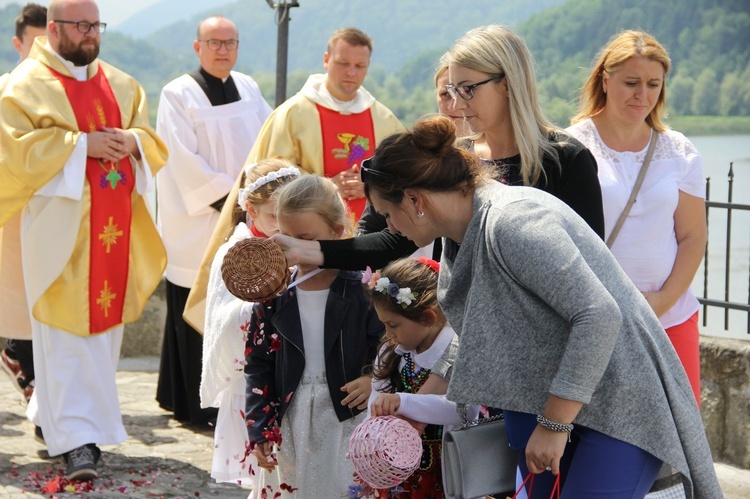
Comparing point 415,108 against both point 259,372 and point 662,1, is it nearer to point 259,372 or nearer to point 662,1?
point 662,1

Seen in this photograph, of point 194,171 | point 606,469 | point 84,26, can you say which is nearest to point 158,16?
point 194,171

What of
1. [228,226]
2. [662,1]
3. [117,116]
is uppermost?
[662,1]

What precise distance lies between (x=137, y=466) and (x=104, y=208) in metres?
1.31

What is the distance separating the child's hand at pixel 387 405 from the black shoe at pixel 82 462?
2.52 m

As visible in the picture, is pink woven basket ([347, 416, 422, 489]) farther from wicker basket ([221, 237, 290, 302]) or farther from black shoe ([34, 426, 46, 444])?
black shoe ([34, 426, 46, 444])

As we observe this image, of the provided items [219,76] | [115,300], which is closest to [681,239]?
[115,300]

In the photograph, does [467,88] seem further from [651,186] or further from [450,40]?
[450,40]

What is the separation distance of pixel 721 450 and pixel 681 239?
2.01m

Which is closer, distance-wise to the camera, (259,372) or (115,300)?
(259,372)

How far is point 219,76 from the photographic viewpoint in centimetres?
679

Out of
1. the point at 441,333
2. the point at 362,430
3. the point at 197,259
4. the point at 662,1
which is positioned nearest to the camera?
the point at 362,430

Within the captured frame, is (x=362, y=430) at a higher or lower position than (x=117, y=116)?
lower

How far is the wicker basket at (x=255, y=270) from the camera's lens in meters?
3.28

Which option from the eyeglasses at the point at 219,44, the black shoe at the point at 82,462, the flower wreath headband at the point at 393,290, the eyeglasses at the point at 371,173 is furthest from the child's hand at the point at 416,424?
the eyeglasses at the point at 219,44
